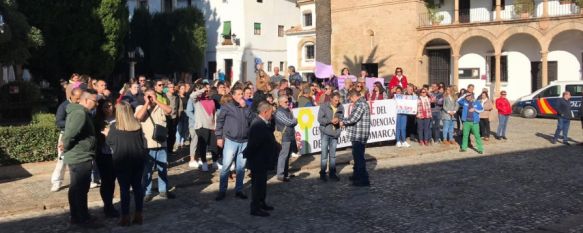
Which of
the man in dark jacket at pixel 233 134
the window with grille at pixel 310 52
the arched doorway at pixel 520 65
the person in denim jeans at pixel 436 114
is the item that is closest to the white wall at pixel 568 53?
the arched doorway at pixel 520 65

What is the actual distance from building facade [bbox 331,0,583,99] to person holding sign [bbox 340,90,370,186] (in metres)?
23.9

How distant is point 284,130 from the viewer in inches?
417

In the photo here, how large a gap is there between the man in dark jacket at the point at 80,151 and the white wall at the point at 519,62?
30.2 metres

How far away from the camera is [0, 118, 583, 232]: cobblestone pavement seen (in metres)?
7.62

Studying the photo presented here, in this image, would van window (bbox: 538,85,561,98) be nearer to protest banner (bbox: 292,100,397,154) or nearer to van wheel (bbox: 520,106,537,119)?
van wheel (bbox: 520,106,537,119)

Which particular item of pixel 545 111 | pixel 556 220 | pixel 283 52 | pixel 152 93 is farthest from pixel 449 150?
pixel 283 52

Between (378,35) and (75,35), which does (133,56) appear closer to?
(75,35)

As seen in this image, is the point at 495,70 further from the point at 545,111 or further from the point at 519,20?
the point at 545,111

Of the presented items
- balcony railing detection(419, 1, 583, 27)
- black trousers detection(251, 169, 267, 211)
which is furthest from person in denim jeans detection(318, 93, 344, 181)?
balcony railing detection(419, 1, 583, 27)

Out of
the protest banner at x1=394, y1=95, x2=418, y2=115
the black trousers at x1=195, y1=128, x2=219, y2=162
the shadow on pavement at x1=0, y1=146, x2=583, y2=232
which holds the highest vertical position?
the protest banner at x1=394, y1=95, x2=418, y2=115

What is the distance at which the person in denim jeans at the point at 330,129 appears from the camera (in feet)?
34.6

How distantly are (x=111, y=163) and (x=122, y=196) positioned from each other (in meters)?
0.70

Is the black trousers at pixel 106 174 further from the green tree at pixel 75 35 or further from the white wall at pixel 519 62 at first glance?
the white wall at pixel 519 62

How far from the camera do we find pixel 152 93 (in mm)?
8922
